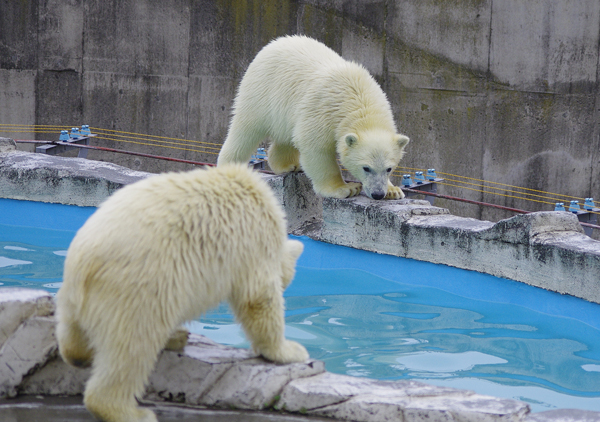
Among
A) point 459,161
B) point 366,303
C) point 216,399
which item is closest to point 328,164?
point 366,303

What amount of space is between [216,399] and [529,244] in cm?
248

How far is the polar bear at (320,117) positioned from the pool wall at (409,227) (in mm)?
254

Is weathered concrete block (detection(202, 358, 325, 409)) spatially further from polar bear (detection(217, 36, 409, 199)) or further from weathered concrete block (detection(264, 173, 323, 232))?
weathered concrete block (detection(264, 173, 323, 232))

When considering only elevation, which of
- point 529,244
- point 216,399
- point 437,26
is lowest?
point 216,399

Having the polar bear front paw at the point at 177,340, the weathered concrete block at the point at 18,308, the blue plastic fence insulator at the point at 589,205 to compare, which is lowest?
the polar bear front paw at the point at 177,340

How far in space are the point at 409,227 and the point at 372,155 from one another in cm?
56

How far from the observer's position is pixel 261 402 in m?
2.28

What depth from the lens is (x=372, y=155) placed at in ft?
15.4

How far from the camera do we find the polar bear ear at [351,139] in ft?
15.2

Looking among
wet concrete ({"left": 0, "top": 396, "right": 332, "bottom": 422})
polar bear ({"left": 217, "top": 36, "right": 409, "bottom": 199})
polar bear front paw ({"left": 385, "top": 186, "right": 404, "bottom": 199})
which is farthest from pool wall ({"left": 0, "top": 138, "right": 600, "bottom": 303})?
wet concrete ({"left": 0, "top": 396, "right": 332, "bottom": 422})

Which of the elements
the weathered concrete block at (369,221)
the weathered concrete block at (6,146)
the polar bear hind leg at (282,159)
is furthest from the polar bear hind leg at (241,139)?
the weathered concrete block at (6,146)

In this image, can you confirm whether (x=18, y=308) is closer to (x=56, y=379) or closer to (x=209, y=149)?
(x=56, y=379)

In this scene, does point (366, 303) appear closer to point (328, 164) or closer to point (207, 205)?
point (328, 164)

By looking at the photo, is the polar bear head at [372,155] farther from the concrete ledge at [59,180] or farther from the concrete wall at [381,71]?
the concrete wall at [381,71]
